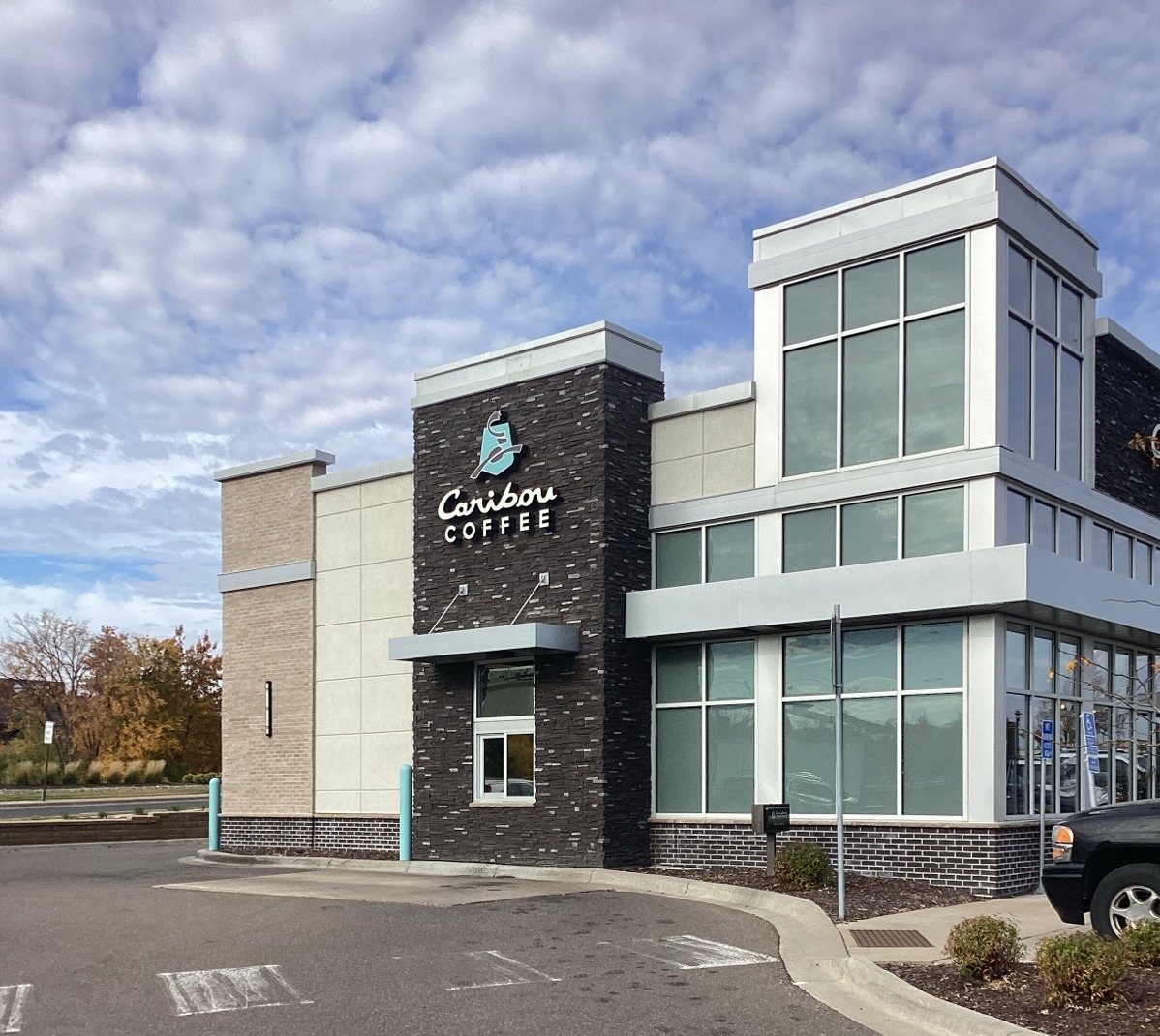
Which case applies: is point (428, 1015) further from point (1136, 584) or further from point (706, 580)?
point (1136, 584)

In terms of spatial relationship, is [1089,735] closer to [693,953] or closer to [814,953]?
[814,953]

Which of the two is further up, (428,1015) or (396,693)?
(396,693)

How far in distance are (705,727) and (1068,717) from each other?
524cm

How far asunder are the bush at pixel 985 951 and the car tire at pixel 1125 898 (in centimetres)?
162

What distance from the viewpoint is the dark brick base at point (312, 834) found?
25250 millimetres

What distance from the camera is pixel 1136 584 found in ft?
66.6

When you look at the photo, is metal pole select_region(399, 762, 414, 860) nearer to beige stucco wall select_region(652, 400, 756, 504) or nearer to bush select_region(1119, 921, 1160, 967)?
beige stucco wall select_region(652, 400, 756, 504)

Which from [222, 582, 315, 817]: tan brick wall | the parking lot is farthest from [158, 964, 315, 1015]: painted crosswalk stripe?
[222, 582, 315, 817]: tan brick wall

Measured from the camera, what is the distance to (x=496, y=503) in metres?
23.2

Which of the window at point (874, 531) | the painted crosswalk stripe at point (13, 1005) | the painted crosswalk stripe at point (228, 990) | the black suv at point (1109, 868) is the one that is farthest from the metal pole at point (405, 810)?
the black suv at point (1109, 868)

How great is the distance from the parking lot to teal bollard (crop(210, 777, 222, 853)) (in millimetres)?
8143

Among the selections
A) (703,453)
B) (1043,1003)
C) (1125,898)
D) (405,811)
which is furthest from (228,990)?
(405,811)

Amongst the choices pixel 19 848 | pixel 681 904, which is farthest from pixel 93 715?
pixel 681 904

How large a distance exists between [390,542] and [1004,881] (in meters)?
12.5
